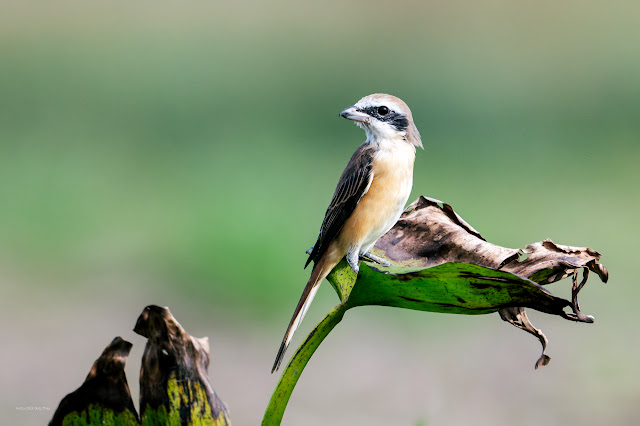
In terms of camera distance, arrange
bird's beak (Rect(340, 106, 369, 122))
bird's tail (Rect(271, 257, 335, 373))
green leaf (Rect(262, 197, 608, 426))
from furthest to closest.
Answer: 1. bird's beak (Rect(340, 106, 369, 122))
2. bird's tail (Rect(271, 257, 335, 373))
3. green leaf (Rect(262, 197, 608, 426))

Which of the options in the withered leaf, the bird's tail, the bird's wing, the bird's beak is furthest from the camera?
the bird's wing

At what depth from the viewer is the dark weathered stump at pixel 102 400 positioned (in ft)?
4.95

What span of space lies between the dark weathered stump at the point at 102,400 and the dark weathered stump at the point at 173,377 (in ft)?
0.13

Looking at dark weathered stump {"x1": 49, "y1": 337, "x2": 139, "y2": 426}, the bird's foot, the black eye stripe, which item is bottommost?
dark weathered stump {"x1": 49, "y1": 337, "x2": 139, "y2": 426}

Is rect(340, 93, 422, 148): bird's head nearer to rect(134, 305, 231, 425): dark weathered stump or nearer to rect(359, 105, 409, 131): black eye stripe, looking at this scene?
rect(359, 105, 409, 131): black eye stripe

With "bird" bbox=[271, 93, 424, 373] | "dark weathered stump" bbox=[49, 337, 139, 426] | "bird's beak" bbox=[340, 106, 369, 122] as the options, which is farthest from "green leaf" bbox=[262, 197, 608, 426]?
"bird's beak" bbox=[340, 106, 369, 122]

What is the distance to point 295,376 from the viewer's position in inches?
58.7

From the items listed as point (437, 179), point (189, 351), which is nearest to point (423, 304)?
point (189, 351)

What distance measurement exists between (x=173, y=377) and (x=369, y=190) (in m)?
0.99

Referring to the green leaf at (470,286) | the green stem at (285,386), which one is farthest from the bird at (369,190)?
the green stem at (285,386)

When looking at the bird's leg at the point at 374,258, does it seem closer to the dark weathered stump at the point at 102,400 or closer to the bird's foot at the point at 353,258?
the bird's foot at the point at 353,258

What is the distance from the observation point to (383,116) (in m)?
2.26

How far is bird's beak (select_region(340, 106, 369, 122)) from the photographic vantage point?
215 cm

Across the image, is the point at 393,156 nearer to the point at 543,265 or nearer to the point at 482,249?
the point at 482,249
